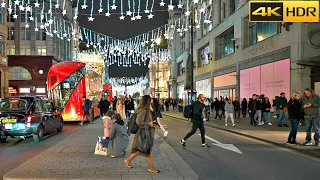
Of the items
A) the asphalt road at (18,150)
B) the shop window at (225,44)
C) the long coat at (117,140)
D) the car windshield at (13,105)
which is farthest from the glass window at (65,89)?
the shop window at (225,44)

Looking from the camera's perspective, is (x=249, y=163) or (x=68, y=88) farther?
Result: (x=68, y=88)

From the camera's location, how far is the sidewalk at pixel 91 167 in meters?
7.43

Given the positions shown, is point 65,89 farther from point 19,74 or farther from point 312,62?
point 19,74

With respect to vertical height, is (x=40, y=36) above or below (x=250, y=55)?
above

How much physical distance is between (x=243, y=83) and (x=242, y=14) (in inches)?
231

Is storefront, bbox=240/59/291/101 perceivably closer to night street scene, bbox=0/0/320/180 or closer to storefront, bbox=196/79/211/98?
night street scene, bbox=0/0/320/180

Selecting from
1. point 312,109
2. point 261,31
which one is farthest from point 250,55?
point 312,109

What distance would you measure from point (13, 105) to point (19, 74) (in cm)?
4797

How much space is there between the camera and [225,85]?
126 feet

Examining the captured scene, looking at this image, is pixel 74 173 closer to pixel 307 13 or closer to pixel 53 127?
pixel 53 127

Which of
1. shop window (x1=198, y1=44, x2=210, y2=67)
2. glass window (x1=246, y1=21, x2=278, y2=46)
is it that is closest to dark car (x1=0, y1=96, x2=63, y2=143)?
glass window (x1=246, y1=21, x2=278, y2=46)

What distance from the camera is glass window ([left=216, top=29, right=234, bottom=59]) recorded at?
1479 inches

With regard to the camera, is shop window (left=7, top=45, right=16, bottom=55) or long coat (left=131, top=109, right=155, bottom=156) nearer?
long coat (left=131, top=109, right=155, bottom=156)

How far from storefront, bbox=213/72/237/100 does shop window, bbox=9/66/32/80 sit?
31622 millimetres
